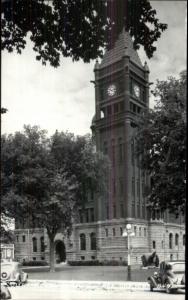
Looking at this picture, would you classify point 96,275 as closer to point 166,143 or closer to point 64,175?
point 64,175

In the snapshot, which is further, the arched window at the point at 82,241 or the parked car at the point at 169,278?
Answer: the arched window at the point at 82,241

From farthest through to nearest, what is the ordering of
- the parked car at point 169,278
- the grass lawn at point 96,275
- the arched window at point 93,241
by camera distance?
1. the arched window at point 93,241
2. the grass lawn at point 96,275
3. the parked car at point 169,278

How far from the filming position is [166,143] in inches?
827

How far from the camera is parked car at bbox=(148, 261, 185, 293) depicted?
17266 mm

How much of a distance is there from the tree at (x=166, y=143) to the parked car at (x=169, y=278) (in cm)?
391

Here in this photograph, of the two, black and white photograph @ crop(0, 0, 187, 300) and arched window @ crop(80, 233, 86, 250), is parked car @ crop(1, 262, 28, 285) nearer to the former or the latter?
black and white photograph @ crop(0, 0, 187, 300)

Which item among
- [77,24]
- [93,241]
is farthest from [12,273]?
[93,241]

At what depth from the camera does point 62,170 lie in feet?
114

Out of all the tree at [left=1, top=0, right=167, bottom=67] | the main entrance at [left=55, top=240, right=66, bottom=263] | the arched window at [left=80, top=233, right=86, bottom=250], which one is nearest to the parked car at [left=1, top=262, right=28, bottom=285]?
the tree at [left=1, top=0, right=167, bottom=67]

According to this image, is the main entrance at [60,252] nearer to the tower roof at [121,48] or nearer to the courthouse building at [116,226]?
the courthouse building at [116,226]

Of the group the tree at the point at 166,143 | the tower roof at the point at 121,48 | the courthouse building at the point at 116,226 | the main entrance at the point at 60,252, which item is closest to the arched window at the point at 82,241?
the courthouse building at the point at 116,226

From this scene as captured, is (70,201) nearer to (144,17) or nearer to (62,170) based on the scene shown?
(62,170)

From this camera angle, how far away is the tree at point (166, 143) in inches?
792

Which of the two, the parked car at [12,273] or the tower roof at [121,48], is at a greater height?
the tower roof at [121,48]
